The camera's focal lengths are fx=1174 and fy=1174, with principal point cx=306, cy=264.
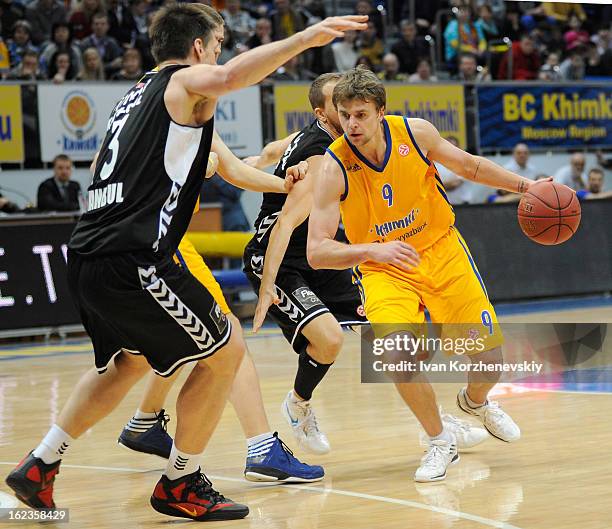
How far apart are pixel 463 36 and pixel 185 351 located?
49.4 feet

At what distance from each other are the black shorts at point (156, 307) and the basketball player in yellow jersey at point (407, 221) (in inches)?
38.0

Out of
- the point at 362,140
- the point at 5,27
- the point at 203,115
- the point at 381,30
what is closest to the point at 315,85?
the point at 362,140

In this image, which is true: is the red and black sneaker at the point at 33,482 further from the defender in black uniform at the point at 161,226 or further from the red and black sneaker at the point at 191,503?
the defender in black uniform at the point at 161,226

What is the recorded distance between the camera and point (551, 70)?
1931cm

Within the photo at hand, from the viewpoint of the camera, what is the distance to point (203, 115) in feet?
14.9

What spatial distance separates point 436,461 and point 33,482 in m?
1.82

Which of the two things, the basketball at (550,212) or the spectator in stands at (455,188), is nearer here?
the basketball at (550,212)

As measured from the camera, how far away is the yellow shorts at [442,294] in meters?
5.71

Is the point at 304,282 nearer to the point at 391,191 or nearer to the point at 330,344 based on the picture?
the point at 330,344

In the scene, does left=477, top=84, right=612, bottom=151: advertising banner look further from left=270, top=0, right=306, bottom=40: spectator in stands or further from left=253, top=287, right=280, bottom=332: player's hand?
left=253, top=287, right=280, bottom=332: player's hand

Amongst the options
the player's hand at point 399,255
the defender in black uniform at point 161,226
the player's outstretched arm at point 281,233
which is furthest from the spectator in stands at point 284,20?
the defender in black uniform at point 161,226

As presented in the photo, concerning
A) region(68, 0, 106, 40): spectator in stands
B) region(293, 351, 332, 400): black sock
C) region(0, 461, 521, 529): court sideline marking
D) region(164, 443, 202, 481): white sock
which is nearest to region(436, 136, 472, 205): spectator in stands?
region(68, 0, 106, 40): spectator in stands

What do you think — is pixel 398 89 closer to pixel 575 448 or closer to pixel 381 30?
pixel 381 30

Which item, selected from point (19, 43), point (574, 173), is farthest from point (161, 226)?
point (574, 173)
